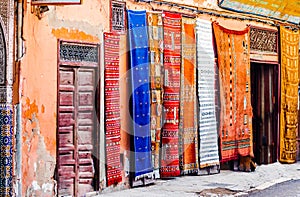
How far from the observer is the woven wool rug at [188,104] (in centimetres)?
1190

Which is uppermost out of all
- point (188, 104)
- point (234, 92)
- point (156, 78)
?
point (156, 78)

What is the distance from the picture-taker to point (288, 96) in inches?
608

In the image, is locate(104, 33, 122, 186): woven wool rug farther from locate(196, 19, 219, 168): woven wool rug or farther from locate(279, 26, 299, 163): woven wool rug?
locate(279, 26, 299, 163): woven wool rug

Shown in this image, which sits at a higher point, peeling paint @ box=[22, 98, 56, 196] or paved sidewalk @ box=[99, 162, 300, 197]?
peeling paint @ box=[22, 98, 56, 196]

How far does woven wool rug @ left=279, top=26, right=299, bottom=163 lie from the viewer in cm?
1525

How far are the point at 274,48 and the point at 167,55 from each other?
4.32 m

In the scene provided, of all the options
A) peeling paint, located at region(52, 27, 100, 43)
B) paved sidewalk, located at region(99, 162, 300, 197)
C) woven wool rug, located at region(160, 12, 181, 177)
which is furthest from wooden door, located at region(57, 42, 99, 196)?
woven wool rug, located at region(160, 12, 181, 177)

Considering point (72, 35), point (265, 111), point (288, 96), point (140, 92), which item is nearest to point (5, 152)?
point (72, 35)

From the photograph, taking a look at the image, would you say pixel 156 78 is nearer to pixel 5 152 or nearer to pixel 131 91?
pixel 131 91

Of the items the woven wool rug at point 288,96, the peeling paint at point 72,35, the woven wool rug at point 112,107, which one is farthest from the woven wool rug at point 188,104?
the woven wool rug at point 288,96

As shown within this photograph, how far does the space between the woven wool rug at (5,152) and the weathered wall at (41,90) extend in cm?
28

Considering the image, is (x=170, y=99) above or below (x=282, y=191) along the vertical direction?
above

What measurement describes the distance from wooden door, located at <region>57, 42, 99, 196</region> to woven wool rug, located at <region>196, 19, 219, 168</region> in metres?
2.79

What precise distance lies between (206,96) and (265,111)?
2988 millimetres
